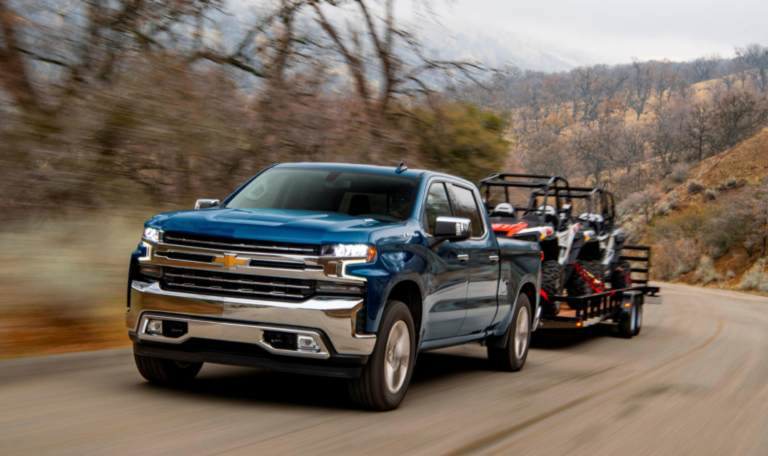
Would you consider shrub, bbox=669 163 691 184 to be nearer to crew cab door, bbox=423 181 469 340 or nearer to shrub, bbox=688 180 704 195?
shrub, bbox=688 180 704 195

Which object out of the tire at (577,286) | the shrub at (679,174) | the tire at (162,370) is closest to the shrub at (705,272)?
the shrub at (679,174)

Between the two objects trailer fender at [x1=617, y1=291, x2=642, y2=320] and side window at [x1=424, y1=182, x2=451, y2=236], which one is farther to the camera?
trailer fender at [x1=617, y1=291, x2=642, y2=320]

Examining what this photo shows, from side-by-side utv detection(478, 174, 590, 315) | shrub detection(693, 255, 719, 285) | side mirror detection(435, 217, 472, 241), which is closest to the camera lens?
side mirror detection(435, 217, 472, 241)

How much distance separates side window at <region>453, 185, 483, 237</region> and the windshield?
88cm

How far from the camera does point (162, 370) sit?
6742 millimetres

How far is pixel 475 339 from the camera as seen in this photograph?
27.8ft

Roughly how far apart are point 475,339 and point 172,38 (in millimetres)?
9422

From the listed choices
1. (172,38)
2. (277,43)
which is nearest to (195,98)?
(172,38)

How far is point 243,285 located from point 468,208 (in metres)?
3.24

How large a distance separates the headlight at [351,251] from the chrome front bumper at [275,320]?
0.31 metres

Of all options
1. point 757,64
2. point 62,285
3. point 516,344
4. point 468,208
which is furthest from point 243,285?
point 757,64

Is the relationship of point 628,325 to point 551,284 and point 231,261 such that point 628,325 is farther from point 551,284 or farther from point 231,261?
point 231,261

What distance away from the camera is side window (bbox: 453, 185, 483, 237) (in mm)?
8367

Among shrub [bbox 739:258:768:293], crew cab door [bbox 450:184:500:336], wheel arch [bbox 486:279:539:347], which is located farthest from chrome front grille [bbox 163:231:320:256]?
shrub [bbox 739:258:768:293]
